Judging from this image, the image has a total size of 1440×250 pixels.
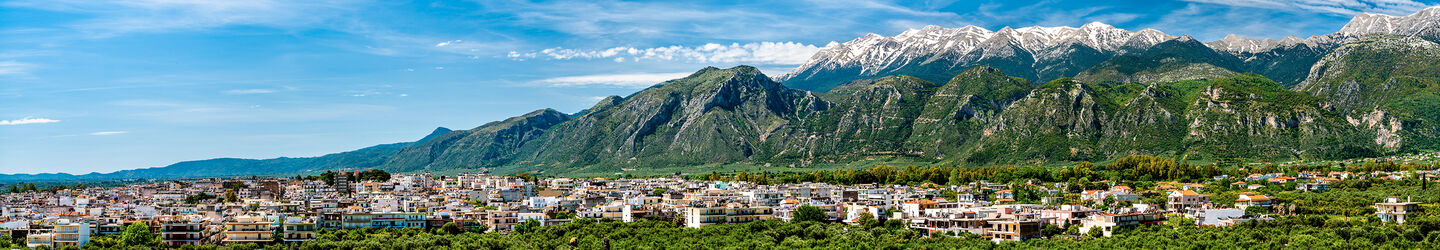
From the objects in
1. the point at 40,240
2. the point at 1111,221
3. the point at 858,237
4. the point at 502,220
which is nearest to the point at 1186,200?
the point at 1111,221

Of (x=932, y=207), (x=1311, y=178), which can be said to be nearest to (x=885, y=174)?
(x=1311, y=178)

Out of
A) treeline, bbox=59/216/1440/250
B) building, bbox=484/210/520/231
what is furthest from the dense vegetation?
building, bbox=484/210/520/231

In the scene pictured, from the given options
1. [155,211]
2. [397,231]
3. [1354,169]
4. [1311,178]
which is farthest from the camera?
[1354,169]

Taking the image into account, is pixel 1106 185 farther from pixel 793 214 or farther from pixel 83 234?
pixel 83 234

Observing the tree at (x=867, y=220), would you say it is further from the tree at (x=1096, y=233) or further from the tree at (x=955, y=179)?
the tree at (x=955, y=179)

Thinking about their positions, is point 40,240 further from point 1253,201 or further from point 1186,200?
point 1253,201

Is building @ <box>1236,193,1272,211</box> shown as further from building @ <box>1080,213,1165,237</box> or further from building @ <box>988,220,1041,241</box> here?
building @ <box>988,220,1041,241</box>
